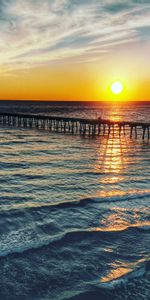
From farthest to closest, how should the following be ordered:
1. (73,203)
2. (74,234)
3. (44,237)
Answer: (73,203) → (74,234) → (44,237)

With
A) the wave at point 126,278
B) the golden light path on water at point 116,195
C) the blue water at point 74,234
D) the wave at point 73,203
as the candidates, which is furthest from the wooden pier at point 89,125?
the wave at point 126,278

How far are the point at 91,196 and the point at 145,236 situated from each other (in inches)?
173

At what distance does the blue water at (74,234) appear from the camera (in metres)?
6.74

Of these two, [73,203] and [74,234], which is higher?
[73,203]

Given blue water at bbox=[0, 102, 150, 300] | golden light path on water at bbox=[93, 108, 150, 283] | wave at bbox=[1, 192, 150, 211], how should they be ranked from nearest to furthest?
1. blue water at bbox=[0, 102, 150, 300]
2. golden light path on water at bbox=[93, 108, 150, 283]
3. wave at bbox=[1, 192, 150, 211]

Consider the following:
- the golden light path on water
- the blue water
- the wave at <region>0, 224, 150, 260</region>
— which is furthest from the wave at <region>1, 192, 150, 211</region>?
the wave at <region>0, 224, 150, 260</region>

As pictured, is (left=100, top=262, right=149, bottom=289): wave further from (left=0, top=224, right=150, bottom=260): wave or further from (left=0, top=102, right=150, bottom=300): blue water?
(left=0, top=224, right=150, bottom=260): wave

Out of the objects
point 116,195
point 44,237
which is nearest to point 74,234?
point 44,237

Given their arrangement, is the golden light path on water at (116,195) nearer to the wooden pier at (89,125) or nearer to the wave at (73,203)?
the wave at (73,203)

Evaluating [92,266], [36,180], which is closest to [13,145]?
[36,180]

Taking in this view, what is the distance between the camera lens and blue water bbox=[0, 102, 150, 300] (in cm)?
674

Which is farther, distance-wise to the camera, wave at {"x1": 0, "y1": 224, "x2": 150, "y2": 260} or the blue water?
wave at {"x1": 0, "y1": 224, "x2": 150, "y2": 260}

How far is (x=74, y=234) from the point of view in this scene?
30.5 feet

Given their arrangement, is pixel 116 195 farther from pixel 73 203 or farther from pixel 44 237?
pixel 44 237
